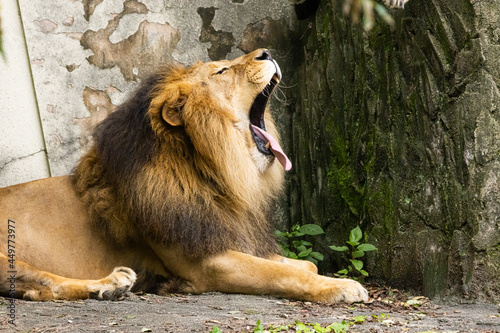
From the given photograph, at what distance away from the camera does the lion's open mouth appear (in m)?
3.77

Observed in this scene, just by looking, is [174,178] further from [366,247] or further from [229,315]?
[366,247]

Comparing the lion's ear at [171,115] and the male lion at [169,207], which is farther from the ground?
the lion's ear at [171,115]

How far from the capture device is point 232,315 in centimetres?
290

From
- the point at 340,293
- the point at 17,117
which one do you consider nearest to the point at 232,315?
the point at 340,293

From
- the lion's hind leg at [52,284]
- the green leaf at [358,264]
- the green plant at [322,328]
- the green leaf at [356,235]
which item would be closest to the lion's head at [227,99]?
the green leaf at [356,235]

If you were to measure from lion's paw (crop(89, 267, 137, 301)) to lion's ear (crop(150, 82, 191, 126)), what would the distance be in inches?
34.2

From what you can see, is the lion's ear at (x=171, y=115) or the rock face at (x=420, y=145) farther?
the lion's ear at (x=171, y=115)

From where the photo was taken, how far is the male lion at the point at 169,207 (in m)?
3.36

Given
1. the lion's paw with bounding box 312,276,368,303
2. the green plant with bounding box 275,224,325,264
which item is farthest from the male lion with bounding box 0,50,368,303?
the green plant with bounding box 275,224,325,264

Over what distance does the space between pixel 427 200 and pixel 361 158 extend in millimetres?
696

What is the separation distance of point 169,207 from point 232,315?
2.48 feet

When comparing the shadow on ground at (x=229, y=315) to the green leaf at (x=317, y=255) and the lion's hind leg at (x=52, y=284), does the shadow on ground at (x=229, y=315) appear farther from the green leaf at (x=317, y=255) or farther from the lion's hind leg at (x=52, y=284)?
the green leaf at (x=317, y=255)

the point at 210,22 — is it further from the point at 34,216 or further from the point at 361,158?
the point at 34,216

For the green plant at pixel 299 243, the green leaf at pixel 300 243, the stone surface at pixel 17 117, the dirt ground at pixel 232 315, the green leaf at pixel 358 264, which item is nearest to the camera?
the dirt ground at pixel 232 315
